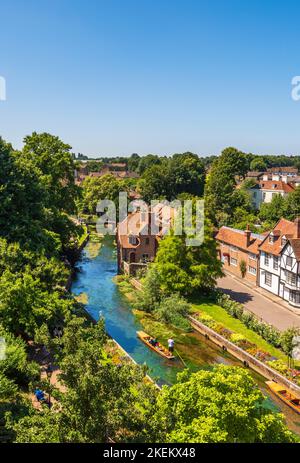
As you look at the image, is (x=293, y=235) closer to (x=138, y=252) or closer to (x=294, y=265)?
(x=294, y=265)

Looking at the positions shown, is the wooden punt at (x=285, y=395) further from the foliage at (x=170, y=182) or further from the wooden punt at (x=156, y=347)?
the foliage at (x=170, y=182)

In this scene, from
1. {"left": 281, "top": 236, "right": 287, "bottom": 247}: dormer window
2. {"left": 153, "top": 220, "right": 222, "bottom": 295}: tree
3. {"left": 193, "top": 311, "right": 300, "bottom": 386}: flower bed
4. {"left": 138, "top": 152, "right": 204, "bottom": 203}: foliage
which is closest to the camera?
{"left": 193, "top": 311, "right": 300, "bottom": 386}: flower bed

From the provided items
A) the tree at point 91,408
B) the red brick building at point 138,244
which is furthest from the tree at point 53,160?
the tree at point 91,408

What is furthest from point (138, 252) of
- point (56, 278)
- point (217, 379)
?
point (217, 379)

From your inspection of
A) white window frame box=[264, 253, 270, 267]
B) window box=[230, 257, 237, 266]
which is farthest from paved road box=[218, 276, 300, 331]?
window box=[230, 257, 237, 266]

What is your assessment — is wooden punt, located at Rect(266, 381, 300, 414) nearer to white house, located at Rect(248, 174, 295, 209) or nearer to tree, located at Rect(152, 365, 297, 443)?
tree, located at Rect(152, 365, 297, 443)
